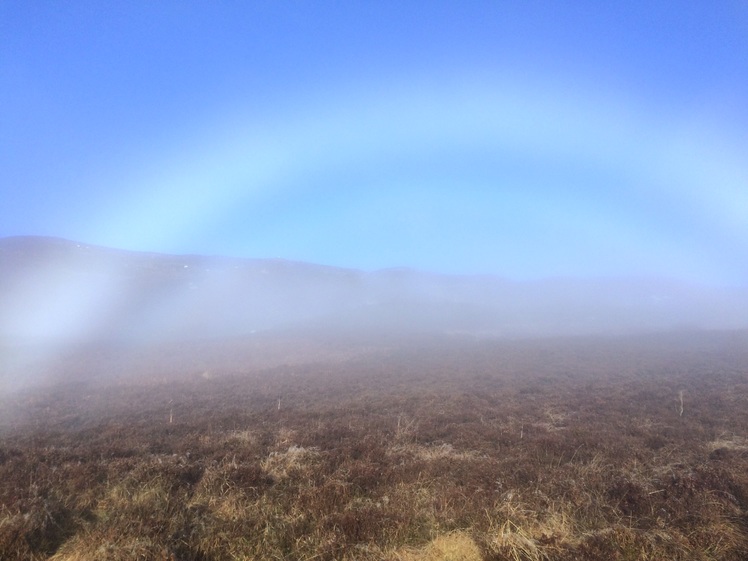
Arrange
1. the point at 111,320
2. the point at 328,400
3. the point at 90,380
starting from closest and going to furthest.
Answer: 1. the point at 328,400
2. the point at 90,380
3. the point at 111,320

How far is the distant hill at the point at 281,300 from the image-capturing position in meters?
48.8

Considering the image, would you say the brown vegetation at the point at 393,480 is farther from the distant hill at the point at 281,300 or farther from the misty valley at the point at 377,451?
the distant hill at the point at 281,300

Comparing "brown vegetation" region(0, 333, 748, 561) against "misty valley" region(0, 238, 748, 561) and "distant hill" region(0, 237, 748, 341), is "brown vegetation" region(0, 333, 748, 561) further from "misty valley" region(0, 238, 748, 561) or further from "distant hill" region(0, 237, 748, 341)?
"distant hill" region(0, 237, 748, 341)

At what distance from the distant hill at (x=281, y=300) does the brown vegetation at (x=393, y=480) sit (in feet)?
122

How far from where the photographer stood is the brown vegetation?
4.68 metres

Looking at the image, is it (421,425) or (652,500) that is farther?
(421,425)

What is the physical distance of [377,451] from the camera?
8812mm

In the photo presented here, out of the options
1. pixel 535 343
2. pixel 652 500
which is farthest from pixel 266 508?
pixel 535 343

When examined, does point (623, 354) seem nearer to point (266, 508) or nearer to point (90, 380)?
point (266, 508)

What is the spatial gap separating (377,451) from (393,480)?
6.63 feet

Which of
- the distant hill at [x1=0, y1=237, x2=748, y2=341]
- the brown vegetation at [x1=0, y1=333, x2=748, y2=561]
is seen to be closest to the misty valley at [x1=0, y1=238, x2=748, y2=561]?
the brown vegetation at [x1=0, y1=333, x2=748, y2=561]

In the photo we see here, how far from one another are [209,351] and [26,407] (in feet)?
63.1

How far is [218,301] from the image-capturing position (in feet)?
212

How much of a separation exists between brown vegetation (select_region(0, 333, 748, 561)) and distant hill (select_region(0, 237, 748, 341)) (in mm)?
37224
